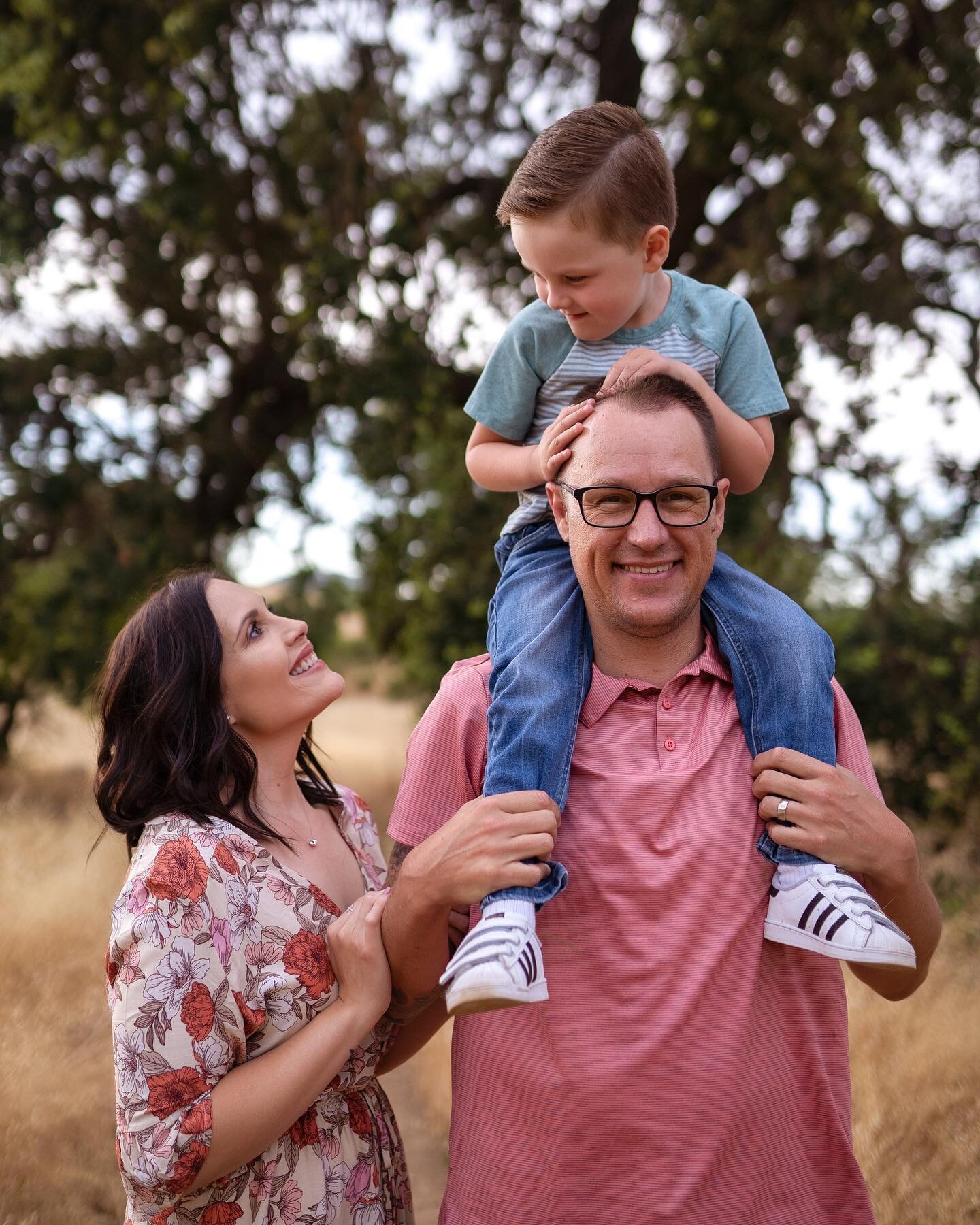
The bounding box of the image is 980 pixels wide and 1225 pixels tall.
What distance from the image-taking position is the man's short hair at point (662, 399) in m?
2.41

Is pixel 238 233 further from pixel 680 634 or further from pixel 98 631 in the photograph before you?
pixel 680 634

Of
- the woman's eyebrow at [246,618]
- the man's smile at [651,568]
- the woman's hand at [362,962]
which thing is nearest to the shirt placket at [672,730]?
the man's smile at [651,568]

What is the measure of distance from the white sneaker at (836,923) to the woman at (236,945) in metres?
0.82

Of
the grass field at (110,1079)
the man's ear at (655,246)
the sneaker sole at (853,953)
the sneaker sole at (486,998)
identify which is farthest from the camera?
the grass field at (110,1079)

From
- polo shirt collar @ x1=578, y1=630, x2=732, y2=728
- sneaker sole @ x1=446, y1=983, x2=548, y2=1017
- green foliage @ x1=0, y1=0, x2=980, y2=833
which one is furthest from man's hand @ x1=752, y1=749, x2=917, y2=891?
green foliage @ x1=0, y1=0, x2=980, y2=833

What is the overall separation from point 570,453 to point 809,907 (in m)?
1.06

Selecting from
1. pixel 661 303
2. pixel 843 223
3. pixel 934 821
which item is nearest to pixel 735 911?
pixel 661 303

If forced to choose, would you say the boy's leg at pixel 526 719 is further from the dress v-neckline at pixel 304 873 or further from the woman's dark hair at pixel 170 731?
the woman's dark hair at pixel 170 731

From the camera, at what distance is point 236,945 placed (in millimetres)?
2195

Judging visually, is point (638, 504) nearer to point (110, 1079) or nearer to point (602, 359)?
point (602, 359)

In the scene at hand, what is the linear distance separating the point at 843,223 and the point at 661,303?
545 cm

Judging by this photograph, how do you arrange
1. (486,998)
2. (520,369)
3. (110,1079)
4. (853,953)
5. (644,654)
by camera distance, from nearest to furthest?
1. (486,998)
2. (853,953)
3. (644,654)
4. (520,369)
5. (110,1079)

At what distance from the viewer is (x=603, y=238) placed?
8.37 ft

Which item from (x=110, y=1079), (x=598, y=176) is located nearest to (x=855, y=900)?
(x=598, y=176)
